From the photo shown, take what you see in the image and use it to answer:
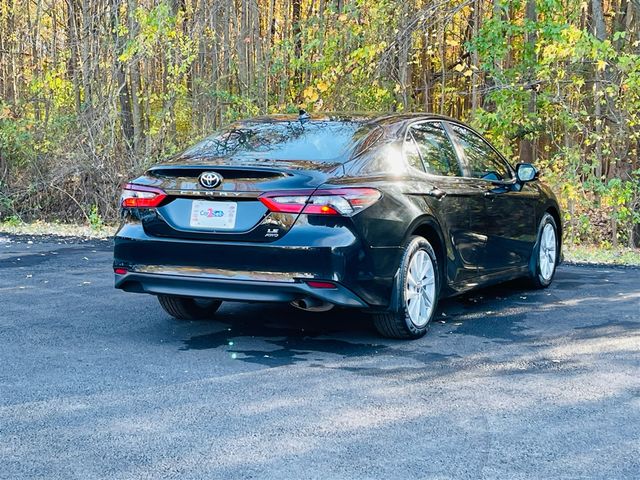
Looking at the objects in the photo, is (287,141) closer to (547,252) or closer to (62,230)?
(547,252)

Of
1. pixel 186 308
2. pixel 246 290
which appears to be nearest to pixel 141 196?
pixel 246 290

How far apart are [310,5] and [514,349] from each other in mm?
15912

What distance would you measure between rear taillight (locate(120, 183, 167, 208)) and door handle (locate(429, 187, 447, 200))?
175 centimetres

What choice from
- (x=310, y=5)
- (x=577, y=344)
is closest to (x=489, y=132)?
(x=310, y=5)

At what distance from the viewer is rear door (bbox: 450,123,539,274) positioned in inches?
274

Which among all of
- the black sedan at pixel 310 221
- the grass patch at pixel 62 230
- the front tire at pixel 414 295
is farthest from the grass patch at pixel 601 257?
the grass patch at pixel 62 230

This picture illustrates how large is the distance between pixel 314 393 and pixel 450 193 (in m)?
2.27

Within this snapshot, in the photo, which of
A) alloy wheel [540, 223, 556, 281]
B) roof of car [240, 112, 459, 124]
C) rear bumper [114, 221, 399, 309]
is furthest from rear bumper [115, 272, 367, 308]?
alloy wheel [540, 223, 556, 281]

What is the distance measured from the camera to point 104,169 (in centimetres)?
1614

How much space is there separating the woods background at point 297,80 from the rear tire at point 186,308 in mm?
7048

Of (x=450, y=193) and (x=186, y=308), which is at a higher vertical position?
(x=450, y=193)

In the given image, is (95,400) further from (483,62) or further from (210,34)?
(210,34)

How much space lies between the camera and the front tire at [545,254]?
26.2ft

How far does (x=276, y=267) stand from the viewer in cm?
533
